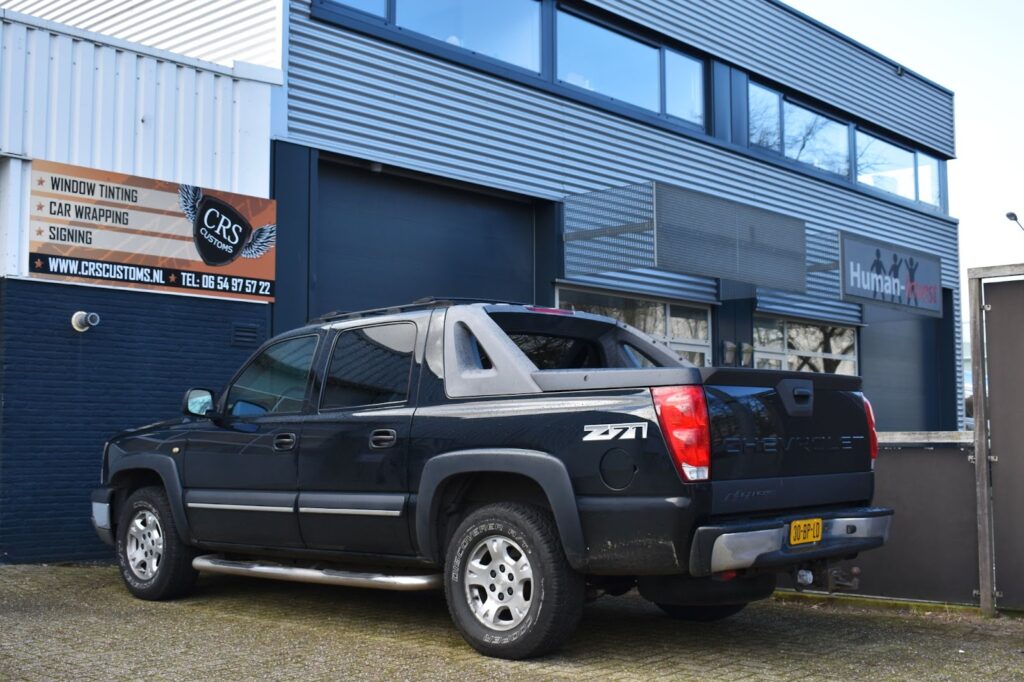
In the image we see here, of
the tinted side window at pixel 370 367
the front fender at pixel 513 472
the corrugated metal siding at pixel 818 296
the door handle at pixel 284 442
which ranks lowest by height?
the front fender at pixel 513 472

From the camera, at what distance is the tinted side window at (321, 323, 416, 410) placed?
669cm

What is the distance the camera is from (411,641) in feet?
20.9

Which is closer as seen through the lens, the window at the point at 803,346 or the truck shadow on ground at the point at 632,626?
the truck shadow on ground at the point at 632,626

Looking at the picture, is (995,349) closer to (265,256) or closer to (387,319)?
(387,319)

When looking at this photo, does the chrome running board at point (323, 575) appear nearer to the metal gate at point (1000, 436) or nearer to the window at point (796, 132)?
the metal gate at point (1000, 436)

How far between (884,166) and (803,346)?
4.82 metres

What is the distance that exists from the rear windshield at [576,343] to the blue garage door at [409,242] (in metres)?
5.29

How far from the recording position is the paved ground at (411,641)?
5.58 m

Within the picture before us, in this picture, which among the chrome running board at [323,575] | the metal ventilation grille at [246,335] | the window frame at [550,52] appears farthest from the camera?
the window frame at [550,52]

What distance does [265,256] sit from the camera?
11242 mm

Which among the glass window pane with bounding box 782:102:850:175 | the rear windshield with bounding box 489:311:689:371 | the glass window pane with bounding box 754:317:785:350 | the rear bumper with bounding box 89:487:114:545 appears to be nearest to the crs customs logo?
the rear bumper with bounding box 89:487:114:545

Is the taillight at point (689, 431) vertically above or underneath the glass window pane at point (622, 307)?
underneath

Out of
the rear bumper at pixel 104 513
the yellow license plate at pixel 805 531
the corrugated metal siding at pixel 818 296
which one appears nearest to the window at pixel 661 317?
the corrugated metal siding at pixel 818 296

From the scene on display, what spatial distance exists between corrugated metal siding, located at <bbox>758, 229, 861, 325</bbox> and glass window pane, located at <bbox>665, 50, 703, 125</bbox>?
2.57 m
